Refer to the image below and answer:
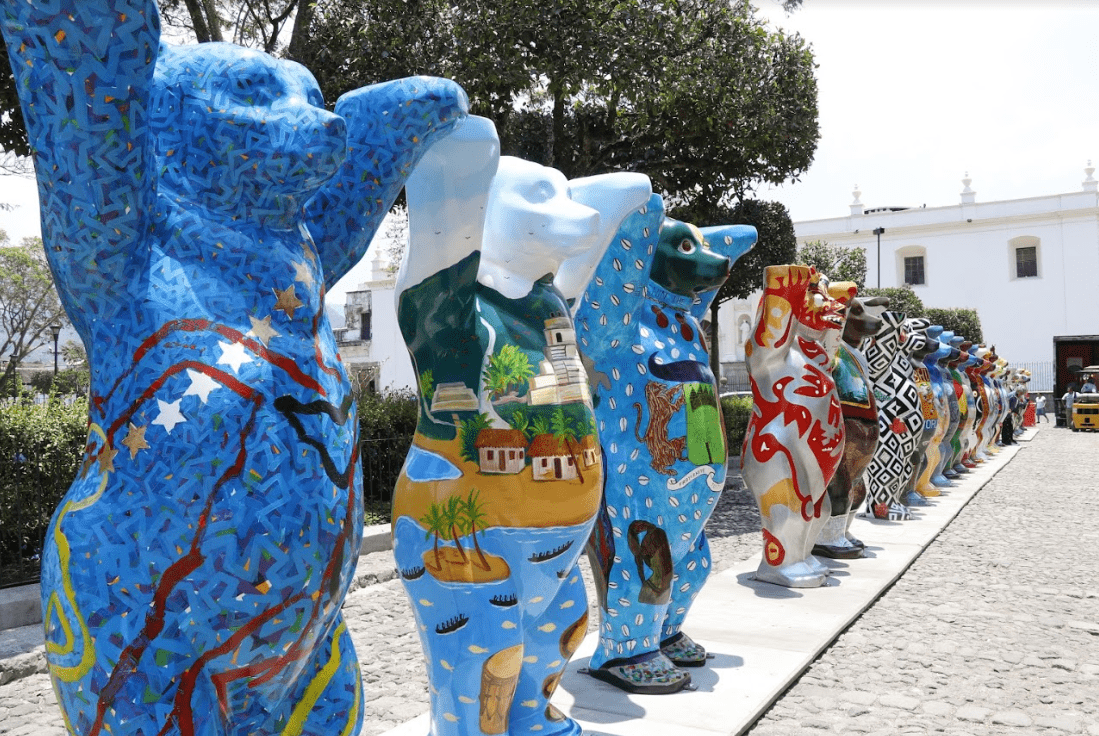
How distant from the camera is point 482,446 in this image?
2539 mm

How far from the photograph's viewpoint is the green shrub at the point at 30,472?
6.03 m

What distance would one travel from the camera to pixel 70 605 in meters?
1.48

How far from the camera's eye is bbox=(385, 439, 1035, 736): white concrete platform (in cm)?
357

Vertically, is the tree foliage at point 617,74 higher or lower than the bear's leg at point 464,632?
higher

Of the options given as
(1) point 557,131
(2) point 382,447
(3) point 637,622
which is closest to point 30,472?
(2) point 382,447

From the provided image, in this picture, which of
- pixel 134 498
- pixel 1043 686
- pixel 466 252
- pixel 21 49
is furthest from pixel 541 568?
pixel 1043 686

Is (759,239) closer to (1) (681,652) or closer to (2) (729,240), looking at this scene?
(2) (729,240)

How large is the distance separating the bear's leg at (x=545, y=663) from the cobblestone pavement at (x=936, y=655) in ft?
3.81

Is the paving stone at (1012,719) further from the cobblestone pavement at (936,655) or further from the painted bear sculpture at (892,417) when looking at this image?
the painted bear sculpture at (892,417)

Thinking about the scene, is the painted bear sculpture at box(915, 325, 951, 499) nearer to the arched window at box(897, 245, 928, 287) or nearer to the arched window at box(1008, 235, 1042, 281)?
the arched window at box(897, 245, 928, 287)

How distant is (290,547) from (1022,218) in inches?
1735

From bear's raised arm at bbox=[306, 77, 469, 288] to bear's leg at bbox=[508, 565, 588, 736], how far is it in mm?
1277

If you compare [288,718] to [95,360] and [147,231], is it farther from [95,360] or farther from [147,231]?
[147,231]

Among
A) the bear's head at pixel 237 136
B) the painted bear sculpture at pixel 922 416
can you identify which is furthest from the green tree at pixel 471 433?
the painted bear sculpture at pixel 922 416
